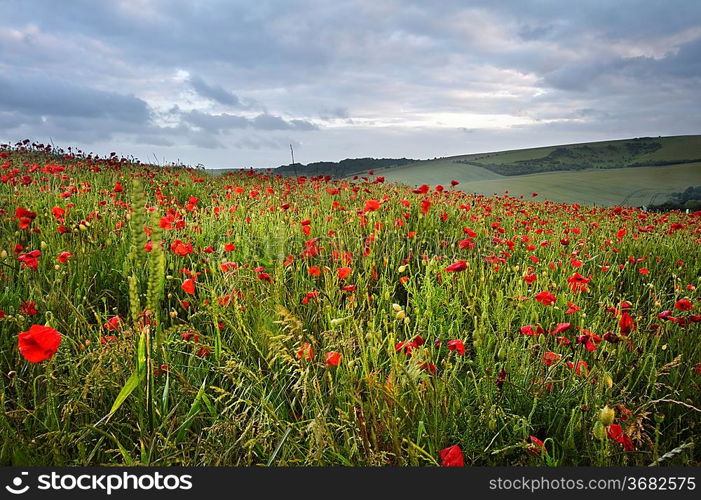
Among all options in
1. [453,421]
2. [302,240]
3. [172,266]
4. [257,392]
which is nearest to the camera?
[453,421]

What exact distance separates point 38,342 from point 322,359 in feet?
3.79

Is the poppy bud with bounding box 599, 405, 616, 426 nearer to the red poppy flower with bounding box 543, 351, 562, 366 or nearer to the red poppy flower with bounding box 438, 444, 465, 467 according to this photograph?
the red poppy flower with bounding box 438, 444, 465, 467

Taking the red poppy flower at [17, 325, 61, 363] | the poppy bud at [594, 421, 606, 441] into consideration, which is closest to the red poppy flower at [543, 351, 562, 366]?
the poppy bud at [594, 421, 606, 441]

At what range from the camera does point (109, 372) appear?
1748 millimetres

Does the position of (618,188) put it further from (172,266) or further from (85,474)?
(85,474)

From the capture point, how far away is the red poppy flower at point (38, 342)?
127cm

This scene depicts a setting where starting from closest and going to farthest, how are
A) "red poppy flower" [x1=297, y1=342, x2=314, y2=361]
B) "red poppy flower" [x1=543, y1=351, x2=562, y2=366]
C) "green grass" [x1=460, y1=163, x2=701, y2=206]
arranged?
"red poppy flower" [x1=297, y1=342, x2=314, y2=361]
"red poppy flower" [x1=543, y1=351, x2=562, y2=366]
"green grass" [x1=460, y1=163, x2=701, y2=206]

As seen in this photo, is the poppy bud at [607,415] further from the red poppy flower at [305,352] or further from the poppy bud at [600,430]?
the red poppy flower at [305,352]

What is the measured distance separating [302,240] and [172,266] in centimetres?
111

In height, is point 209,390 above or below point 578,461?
above

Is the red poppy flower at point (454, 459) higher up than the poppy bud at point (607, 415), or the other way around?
the poppy bud at point (607, 415)

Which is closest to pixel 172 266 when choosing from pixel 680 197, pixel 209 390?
pixel 209 390

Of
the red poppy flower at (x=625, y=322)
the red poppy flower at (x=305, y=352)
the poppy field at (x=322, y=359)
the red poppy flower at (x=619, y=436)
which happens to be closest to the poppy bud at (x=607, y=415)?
the poppy field at (x=322, y=359)

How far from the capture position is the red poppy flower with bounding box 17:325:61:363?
4.18 feet
